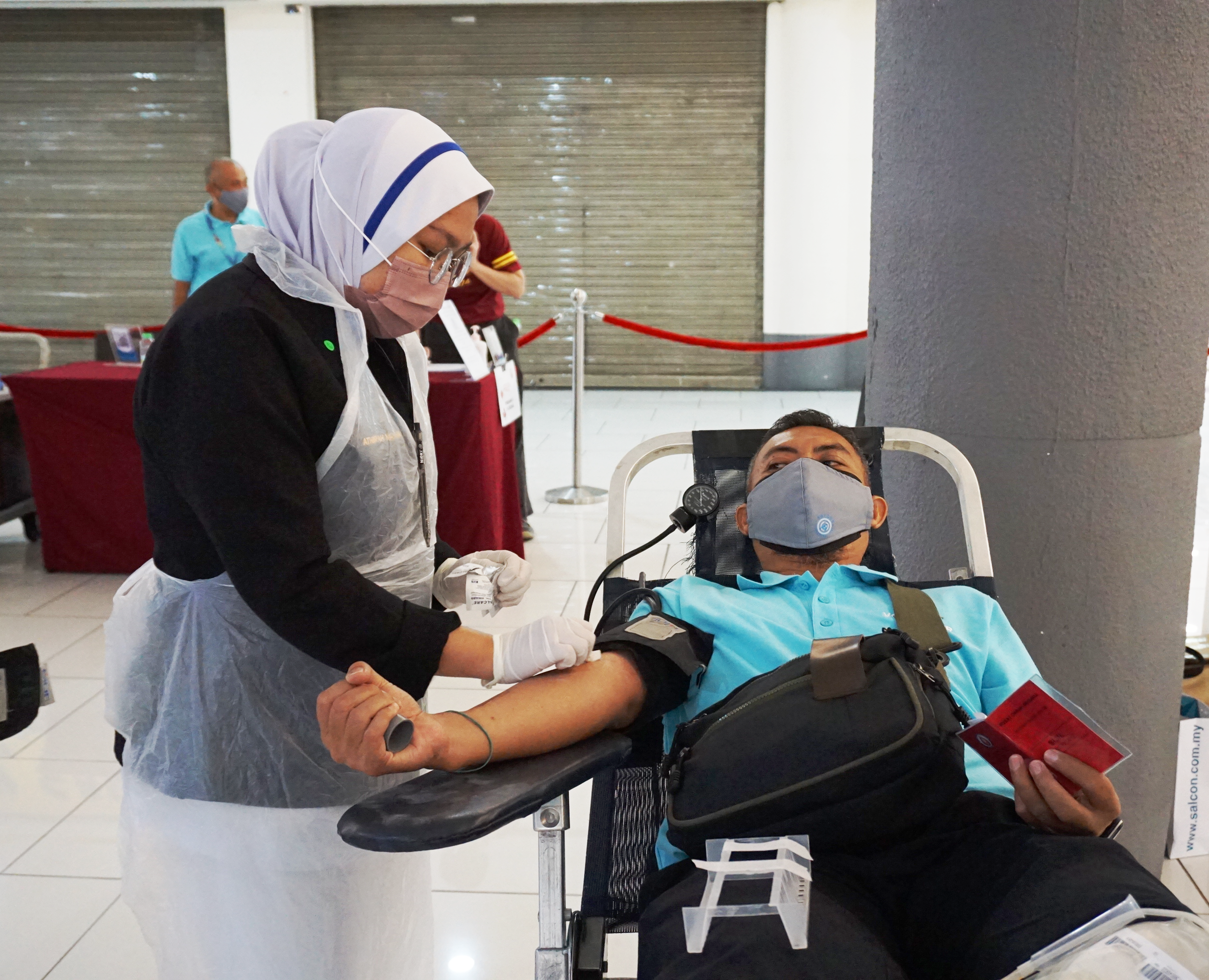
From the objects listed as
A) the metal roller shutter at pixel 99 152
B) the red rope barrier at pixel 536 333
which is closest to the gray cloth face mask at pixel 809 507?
the red rope barrier at pixel 536 333

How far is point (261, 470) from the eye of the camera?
3.60 feet

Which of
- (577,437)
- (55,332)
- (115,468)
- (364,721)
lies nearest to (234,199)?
(55,332)

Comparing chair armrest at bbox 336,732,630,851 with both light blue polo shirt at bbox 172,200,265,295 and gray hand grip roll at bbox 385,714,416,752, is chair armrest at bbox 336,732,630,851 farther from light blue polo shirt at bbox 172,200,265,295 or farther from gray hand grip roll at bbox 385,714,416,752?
light blue polo shirt at bbox 172,200,265,295

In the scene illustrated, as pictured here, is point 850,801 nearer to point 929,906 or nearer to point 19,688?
point 929,906

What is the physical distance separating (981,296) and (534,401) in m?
6.64

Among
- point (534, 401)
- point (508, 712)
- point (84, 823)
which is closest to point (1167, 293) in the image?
point (508, 712)

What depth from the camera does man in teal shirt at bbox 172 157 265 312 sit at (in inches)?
185

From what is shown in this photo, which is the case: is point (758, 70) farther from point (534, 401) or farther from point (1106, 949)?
point (1106, 949)

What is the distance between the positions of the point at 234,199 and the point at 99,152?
465 cm

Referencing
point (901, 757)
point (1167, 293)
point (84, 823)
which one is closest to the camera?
point (901, 757)

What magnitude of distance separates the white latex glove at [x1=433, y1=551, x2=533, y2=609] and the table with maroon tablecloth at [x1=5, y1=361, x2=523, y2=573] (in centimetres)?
222

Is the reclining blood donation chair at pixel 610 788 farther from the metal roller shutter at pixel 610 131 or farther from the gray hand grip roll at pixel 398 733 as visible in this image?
the metal roller shutter at pixel 610 131

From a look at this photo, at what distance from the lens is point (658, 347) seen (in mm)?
8781

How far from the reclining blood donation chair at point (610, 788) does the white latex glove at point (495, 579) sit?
0.75ft
